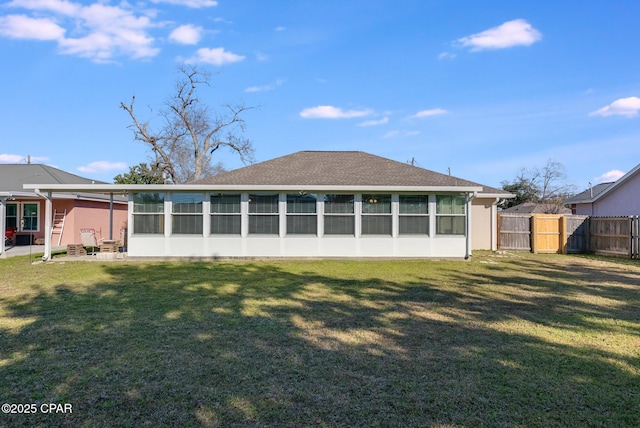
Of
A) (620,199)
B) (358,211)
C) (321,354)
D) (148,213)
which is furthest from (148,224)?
(620,199)

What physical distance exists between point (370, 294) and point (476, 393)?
172 inches

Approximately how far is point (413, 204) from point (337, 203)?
99.3 inches

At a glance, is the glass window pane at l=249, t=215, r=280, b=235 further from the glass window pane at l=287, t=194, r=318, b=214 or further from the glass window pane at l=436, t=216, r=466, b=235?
the glass window pane at l=436, t=216, r=466, b=235

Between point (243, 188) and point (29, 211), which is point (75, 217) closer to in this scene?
point (29, 211)

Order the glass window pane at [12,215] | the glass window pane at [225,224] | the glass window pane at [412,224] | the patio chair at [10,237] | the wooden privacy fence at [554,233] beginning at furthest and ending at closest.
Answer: the glass window pane at [12,215]
the patio chair at [10,237]
the wooden privacy fence at [554,233]
the glass window pane at [412,224]
the glass window pane at [225,224]

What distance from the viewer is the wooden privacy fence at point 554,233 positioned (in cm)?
1630

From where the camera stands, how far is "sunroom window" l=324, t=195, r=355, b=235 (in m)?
13.3

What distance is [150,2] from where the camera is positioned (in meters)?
12.4

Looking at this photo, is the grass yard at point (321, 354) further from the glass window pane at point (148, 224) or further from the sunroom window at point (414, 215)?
the sunroom window at point (414, 215)

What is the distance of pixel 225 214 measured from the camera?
13219 mm

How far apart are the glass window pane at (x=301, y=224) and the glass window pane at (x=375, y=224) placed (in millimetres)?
Result: 1640

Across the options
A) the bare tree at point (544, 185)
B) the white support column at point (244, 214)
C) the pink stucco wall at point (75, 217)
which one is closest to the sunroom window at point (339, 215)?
the white support column at point (244, 214)

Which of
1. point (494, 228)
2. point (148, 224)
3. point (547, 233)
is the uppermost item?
point (148, 224)

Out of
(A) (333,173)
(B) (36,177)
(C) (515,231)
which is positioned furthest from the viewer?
(B) (36,177)
